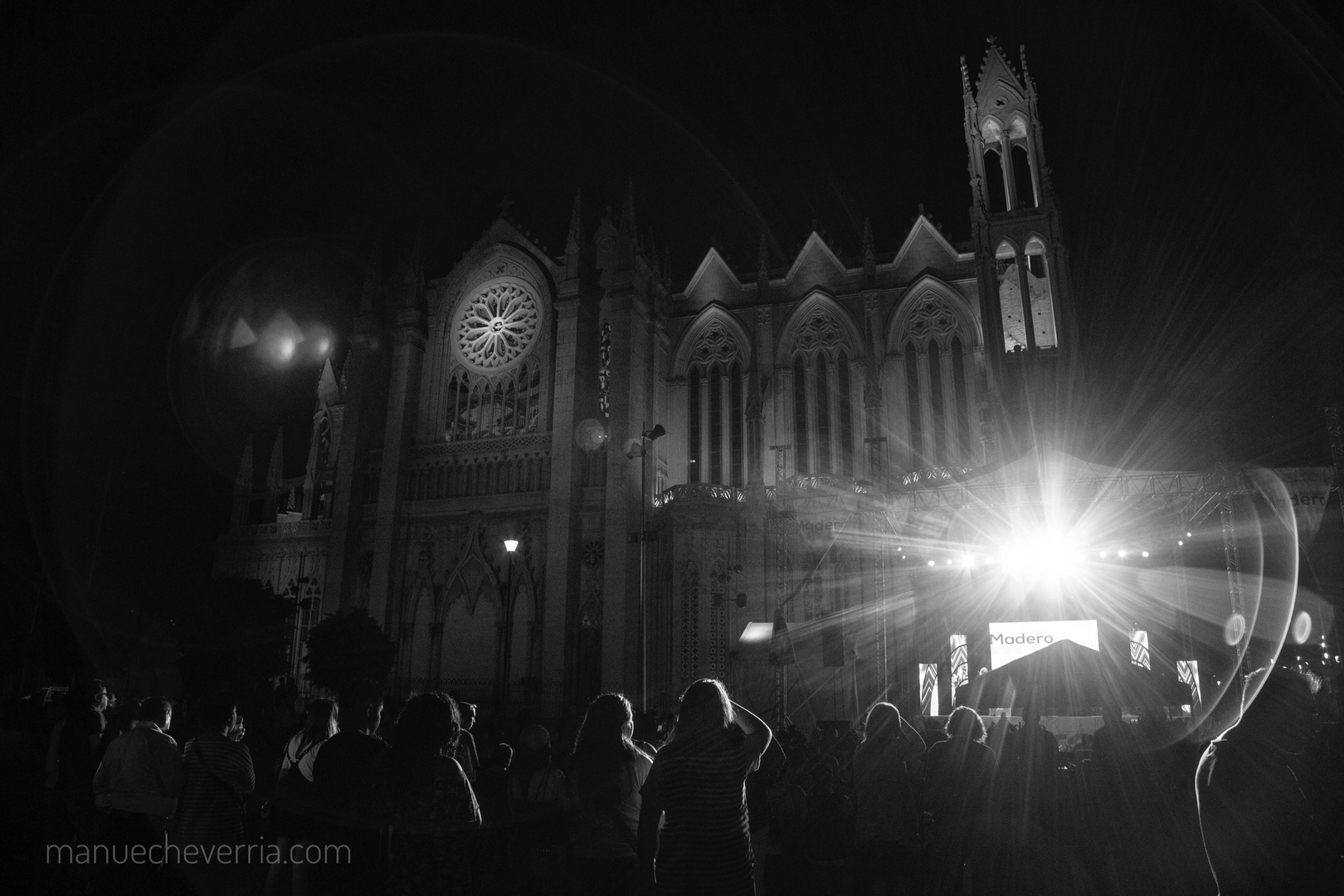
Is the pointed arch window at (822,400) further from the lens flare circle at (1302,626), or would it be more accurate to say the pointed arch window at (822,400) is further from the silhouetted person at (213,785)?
the silhouetted person at (213,785)

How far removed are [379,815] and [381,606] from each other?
2916 cm

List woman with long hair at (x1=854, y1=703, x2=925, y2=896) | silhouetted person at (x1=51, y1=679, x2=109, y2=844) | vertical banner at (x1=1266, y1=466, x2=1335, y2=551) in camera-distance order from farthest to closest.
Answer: vertical banner at (x1=1266, y1=466, x2=1335, y2=551) → silhouetted person at (x1=51, y1=679, x2=109, y2=844) → woman with long hair at (x1=854, y1=703, x2=925, y2=896)

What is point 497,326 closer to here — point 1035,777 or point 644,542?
point 644,542

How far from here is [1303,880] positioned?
4.03 metres

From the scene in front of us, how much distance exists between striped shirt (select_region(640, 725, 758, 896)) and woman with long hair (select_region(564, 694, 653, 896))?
584mm

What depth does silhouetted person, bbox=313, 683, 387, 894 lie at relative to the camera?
15.1 feet

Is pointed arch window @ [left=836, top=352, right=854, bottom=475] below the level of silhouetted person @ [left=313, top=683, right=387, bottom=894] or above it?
above

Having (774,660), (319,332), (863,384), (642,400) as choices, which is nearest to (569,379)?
(642,400)

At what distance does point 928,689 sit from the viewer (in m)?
23.5

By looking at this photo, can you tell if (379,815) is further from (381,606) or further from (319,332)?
(319,332)

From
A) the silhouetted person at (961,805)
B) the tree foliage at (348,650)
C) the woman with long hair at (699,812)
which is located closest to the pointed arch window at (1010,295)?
the silhouetted person at (961,805)

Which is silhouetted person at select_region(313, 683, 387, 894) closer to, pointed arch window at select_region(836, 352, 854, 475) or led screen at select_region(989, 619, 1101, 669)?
led screen at select_region(989, 619, 1101, 669)

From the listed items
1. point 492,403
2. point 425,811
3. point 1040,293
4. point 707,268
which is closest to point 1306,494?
point 1040,293

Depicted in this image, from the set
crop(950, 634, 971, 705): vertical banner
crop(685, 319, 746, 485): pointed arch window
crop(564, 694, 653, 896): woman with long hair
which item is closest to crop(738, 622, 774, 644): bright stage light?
crop(950, 634, 971, 705): vertical banner
